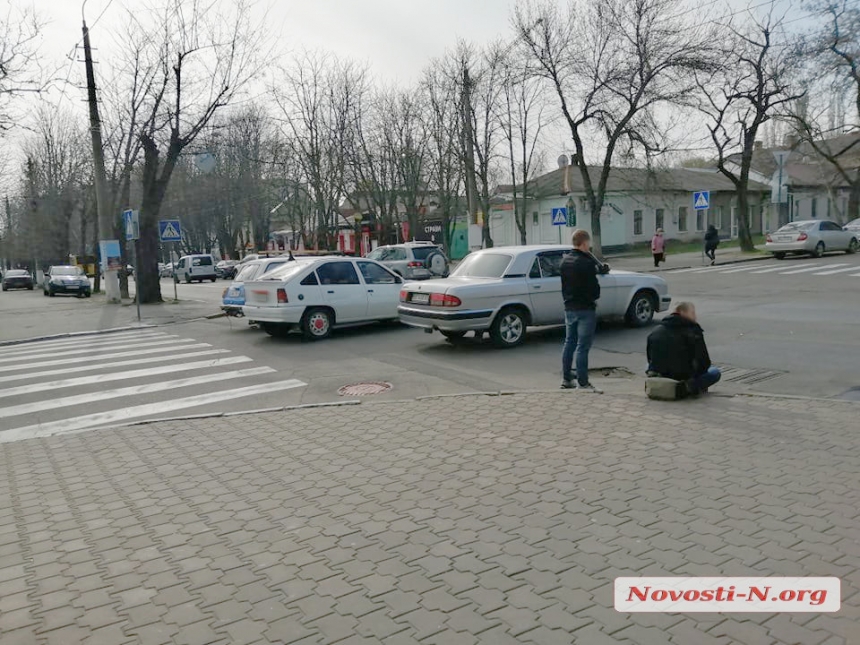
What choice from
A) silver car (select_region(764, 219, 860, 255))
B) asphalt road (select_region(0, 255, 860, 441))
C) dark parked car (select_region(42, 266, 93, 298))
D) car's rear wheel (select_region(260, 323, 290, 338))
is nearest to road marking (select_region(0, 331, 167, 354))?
asphalt road (select_region(0, 255, 860, 441))

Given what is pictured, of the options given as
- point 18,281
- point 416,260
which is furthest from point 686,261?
point 18,281

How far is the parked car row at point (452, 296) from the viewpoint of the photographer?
1155cm

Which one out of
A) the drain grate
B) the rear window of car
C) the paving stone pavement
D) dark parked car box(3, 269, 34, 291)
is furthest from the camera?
dark parked car box(3, 269, 34, 291)

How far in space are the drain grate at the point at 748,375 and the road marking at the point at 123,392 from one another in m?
6.47

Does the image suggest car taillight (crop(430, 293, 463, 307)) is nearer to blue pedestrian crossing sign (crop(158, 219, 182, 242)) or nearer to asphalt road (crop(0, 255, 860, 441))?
asphalt road (crop(0, 255, 860, 441))

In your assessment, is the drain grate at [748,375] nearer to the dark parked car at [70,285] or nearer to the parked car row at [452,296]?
the parked car row at [452,296]

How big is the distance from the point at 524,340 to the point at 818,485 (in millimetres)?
7717

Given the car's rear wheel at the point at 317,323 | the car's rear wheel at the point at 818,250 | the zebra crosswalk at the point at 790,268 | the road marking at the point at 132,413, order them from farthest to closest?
1. the car's rear wheel at the point at 818,250
2. the zebra crosswalk at the point at 790,268
3. the car's rear wheel at the point at 317,323
4. the road marking at the point at 132,413

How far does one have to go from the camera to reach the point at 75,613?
11.9 ft

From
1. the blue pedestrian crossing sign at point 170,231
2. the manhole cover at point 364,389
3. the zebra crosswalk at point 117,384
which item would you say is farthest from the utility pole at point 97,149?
the manhole cover at point 364,389

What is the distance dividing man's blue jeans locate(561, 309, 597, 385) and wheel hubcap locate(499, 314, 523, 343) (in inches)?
128

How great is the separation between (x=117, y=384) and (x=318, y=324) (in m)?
4.34

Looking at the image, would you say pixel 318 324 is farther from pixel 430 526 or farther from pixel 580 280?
pixel 430 526

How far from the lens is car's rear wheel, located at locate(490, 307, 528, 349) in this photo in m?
11.7
